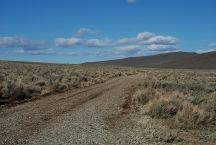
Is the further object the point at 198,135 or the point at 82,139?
the point at 198,135

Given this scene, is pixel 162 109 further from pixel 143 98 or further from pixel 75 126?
pixel 143 98

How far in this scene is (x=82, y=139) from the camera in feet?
39.3

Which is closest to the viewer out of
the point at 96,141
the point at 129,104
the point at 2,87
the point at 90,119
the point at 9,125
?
the point at 96,141

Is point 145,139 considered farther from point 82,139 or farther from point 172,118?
point 172,118

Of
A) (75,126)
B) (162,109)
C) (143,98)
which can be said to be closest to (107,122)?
(75,126)

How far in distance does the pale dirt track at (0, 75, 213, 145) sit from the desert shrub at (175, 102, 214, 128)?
95 centimetres

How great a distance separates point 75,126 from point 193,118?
14.7 feet

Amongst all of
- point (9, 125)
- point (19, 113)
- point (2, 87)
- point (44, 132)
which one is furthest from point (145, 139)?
point (2, 87)

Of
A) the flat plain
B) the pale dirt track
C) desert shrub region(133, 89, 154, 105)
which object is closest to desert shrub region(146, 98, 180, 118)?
the flat plain

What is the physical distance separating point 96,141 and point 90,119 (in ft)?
12.0

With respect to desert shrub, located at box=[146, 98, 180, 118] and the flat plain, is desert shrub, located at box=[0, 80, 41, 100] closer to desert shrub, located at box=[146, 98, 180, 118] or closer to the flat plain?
the flat plain

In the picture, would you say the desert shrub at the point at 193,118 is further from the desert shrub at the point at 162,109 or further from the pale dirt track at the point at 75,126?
the pale dirt track at the point at 75,126

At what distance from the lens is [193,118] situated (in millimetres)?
15289

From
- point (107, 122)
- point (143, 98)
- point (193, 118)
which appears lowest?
point (107, 122)
